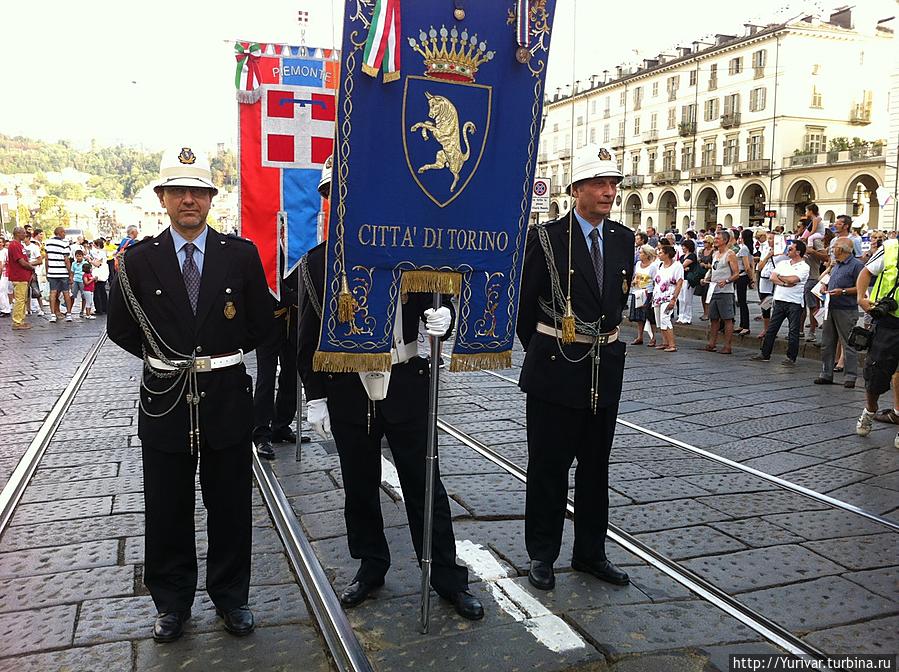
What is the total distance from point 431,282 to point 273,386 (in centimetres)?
307

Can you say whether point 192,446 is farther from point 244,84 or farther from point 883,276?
point 883,276

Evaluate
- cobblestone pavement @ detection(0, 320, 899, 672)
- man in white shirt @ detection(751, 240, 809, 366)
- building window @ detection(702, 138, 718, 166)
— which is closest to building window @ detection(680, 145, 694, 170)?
building window @ detection(702, 138, 718, 166)

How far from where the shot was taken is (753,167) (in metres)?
51.6

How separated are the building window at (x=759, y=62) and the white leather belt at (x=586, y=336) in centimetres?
5493

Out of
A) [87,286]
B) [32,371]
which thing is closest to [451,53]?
[32,371]

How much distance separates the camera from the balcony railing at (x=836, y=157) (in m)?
42.5

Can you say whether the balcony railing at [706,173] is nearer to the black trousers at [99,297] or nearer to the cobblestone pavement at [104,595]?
the black trousers at [99,297]

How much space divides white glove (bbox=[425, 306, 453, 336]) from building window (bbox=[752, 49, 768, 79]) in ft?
183

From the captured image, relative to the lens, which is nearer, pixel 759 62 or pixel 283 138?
pixel 283 138

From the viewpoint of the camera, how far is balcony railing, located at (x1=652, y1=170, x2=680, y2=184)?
58791 millimetres

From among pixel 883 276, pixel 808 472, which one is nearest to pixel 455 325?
pixel 808 472

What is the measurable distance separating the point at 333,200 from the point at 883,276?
5103mm

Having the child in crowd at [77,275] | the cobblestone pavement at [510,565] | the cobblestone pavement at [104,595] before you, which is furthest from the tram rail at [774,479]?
the child in crowd at [77,275]

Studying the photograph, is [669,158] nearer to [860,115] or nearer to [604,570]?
[860,115]
